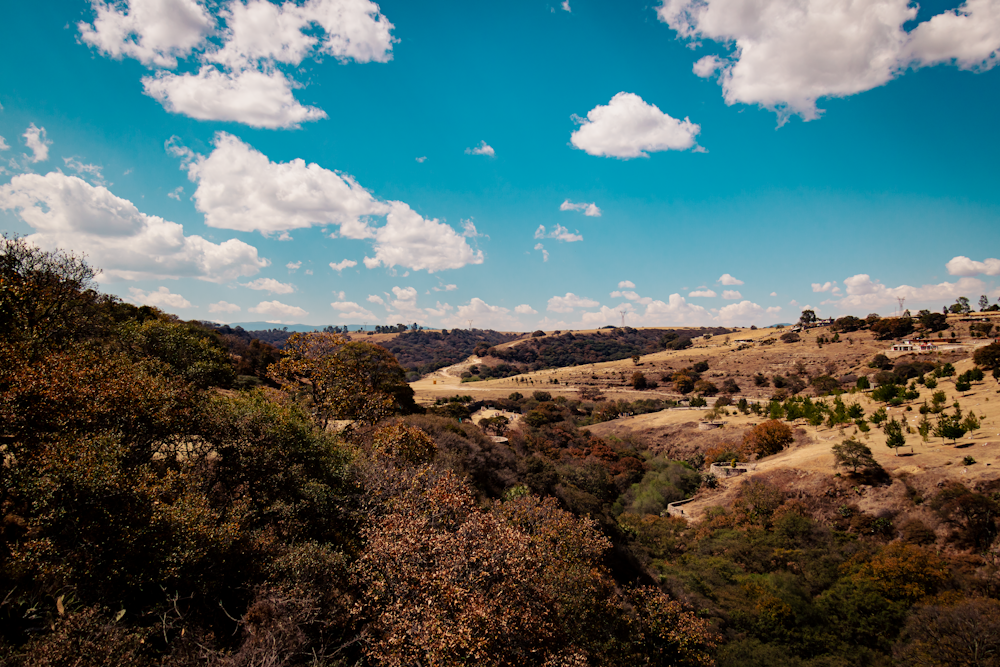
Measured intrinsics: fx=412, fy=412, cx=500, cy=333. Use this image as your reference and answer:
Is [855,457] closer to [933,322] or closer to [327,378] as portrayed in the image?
[327,378]

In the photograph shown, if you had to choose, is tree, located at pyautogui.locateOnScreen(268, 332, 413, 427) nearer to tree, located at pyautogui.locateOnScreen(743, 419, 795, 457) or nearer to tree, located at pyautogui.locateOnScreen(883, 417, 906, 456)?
tree, located at pyautogui.locateOnScreen(883, 417, 906, 456)

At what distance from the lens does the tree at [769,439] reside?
1672 inches

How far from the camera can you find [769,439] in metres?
42.7

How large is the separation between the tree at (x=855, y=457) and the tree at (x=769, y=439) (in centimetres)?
1171

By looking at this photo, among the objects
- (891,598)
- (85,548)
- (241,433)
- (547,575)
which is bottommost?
(891,598)

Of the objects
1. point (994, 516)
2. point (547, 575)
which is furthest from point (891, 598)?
point (547, 575)

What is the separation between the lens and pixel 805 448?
39.6 metres

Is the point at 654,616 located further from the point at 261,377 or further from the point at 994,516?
the point at 261,377

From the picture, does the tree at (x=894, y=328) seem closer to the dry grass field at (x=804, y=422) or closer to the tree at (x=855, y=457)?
the dry grass field at (x=804, y=422)

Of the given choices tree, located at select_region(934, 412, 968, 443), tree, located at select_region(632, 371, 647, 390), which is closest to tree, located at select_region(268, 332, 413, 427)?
tree, located at select_region(934, 412, 968, 443)

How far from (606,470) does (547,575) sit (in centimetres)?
3129

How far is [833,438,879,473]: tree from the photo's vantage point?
29317 mm

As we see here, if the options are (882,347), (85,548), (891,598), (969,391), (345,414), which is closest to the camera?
(85,548)

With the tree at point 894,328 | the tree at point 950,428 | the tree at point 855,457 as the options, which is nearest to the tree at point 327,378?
the tree at point 855,457
